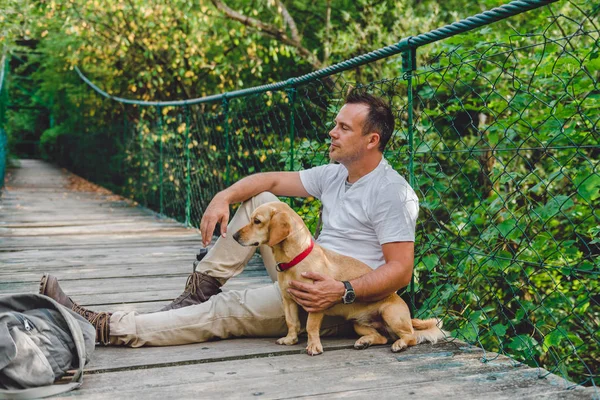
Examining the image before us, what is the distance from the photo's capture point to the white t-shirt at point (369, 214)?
2.56 metres

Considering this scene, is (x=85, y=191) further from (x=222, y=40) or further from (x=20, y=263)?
(x=20, y=263)

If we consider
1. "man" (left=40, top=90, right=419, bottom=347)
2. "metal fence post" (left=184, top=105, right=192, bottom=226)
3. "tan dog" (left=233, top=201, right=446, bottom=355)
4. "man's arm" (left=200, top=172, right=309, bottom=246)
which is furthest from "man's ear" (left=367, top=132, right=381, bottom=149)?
"metal fence post" (left=184, top=105, right=192, bottom=226)

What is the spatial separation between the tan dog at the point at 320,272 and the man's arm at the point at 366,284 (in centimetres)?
5

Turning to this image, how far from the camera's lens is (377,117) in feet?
8.86

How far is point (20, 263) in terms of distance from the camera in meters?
4.68

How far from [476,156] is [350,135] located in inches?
31.7

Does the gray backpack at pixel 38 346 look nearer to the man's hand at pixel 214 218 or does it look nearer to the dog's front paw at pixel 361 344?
the man's hand at pixel 214 218

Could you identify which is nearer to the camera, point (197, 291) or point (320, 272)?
point (320, 272)

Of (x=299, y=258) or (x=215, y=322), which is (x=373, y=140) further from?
(x=215, y=322)

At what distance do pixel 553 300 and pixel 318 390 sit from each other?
1.76 meters

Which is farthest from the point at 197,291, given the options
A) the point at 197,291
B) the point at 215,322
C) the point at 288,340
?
the point at 288,340

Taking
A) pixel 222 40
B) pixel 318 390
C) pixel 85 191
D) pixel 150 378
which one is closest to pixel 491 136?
pixel 318 390

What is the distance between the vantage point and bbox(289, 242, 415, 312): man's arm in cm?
248

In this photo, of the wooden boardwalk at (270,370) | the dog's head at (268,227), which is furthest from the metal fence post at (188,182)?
the dog's head at (268,227)
